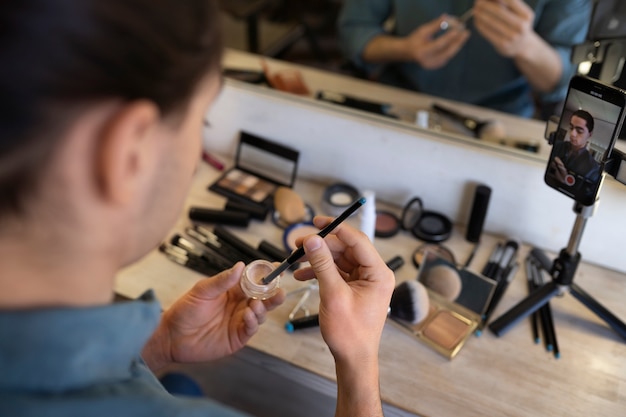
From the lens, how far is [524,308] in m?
0.81

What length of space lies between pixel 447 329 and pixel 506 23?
1.91ft

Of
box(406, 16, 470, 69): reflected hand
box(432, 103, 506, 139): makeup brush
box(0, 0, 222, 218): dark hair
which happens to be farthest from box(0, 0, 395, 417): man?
box(406, 16, 470, 69): reflected hand

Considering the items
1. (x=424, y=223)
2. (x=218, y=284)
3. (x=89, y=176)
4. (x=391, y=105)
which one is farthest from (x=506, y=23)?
(x=89, y=176)

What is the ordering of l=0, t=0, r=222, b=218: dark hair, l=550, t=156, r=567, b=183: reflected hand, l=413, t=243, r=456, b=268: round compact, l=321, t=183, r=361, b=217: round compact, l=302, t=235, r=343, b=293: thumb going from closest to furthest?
l=0, t=0, r=222, b=218: dark hair
l=302, t=235, r=343, b=293: thumb
l=550, t=156, r=567, b=183: reflected hand
l=413, t=243, r=456, b=268: round compact
l=321, t=183, r=361, b=217: round compact

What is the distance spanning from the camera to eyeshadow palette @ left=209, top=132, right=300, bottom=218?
1024mm

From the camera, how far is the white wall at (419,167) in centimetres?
89

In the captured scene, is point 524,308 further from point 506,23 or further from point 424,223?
point 506,23

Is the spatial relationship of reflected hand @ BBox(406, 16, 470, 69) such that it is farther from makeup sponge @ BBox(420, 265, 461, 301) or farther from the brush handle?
makeup sponge @ BBox(420, 265, 461, 301)

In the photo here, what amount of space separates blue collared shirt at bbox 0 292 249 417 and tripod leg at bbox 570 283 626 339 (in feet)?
1.97

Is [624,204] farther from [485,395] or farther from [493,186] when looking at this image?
[485,395]

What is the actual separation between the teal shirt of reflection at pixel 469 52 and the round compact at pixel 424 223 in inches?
12.3

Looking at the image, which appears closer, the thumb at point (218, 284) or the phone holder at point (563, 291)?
the thumb at point (218, 284)

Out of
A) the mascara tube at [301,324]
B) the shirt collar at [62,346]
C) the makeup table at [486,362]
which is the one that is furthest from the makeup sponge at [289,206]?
the shirt collar at [62,346]

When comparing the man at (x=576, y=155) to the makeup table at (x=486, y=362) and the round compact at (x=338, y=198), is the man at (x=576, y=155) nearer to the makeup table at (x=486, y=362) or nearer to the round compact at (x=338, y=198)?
the makeup table at (x=486, y=362)
